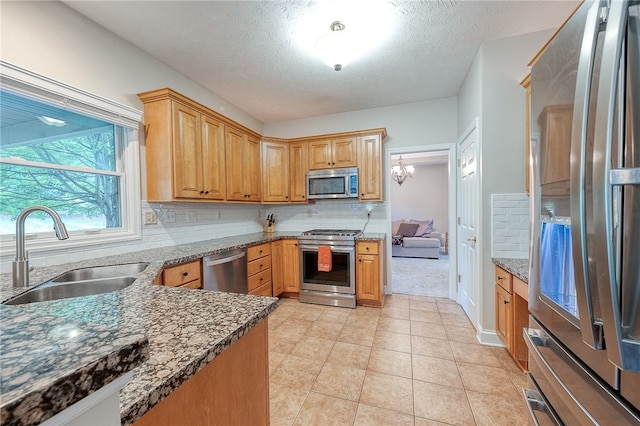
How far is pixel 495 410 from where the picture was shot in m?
1.58

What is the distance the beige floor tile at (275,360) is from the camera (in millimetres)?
2005

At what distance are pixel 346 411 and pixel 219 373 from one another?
4.03ft

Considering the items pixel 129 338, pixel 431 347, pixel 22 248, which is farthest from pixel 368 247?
pixel 129 338

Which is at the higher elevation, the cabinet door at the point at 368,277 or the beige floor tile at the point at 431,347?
the cabinet door at the point at 368,277

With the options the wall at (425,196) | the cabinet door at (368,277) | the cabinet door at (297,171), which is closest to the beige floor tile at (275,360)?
the cabinet door at (368,277)

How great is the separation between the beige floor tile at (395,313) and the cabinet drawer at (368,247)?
2.31ft

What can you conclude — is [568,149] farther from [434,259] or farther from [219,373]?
[434,259]

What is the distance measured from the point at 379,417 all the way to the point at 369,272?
169 centimetres

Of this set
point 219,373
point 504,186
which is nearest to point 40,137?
point 219,373

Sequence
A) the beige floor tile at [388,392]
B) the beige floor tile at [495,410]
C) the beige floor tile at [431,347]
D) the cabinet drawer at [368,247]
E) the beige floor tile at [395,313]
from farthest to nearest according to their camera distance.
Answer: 1. the cabinet drawer at [368,247]
2. the beige floor tile at [395,313]
3. the beige floor tile at [431,347]
4. the beige floor tile at [388,392]
5. the beige floor tile at [495,410]

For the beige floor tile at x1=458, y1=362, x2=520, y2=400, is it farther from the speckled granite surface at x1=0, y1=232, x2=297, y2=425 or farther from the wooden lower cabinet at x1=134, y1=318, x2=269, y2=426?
the speckled granite surface at x1=0, y1=232, x2=297, y2=425

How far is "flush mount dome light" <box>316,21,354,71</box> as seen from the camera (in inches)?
79.0

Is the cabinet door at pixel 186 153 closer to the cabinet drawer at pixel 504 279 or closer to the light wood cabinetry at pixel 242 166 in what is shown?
the light wood cabinetry at pixel 242 166

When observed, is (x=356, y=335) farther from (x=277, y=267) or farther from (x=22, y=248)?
(x=22, y=248)
